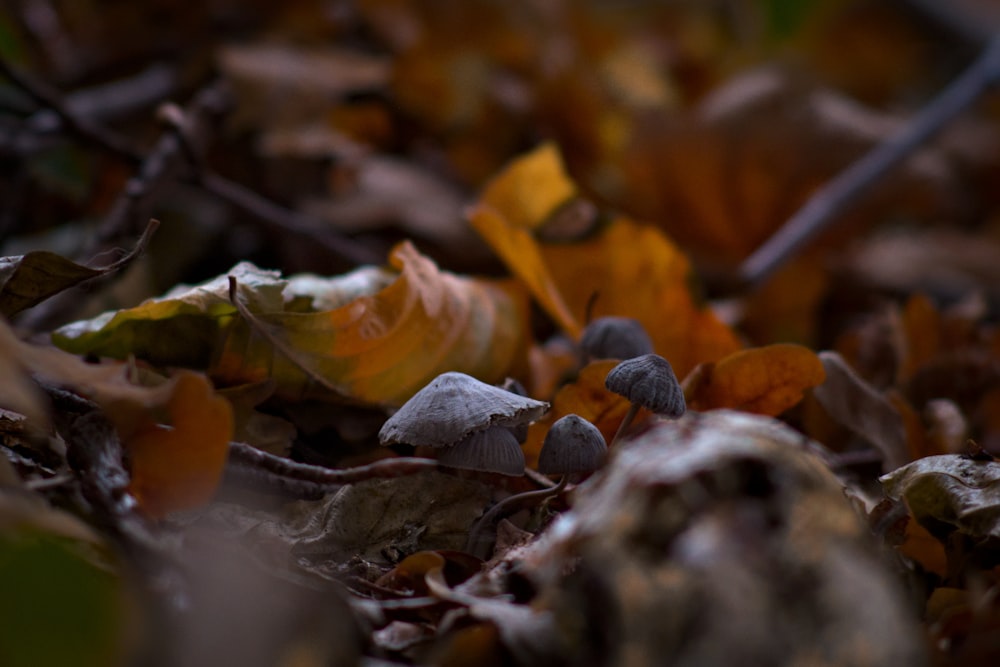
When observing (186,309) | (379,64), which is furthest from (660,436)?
(379,64)

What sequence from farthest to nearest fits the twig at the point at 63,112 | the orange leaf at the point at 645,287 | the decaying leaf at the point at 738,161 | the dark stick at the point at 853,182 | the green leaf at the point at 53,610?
1. the decaying leaf at the point at 738,161
2. the dark stick at the point at 853,182
3. the twig at the point at 63,112
4. the orange leaf at the point at 645,287
5. the green leaf at the point at 53,610

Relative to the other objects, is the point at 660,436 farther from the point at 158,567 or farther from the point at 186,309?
the point at 186,309

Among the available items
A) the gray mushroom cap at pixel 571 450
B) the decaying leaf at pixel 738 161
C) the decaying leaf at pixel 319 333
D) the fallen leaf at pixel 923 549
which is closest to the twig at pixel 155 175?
the decaying leaf at pixel 319 333

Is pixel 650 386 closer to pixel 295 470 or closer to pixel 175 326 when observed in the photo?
pixel 295 470

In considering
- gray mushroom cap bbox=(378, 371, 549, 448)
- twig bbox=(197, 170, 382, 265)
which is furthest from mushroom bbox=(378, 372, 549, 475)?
twig bbox=(197, 170, 382, 265)

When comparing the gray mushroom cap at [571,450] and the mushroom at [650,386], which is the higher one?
the mushroom at [650,386]

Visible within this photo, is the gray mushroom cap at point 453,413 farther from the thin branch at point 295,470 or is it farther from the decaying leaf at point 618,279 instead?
the decaying leaf at point 618,279
